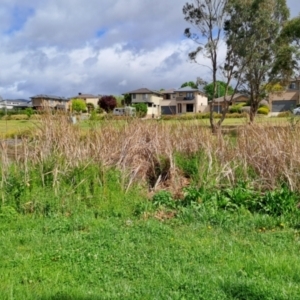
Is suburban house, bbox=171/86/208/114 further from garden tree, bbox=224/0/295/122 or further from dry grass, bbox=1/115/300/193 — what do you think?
dry grass, bbox=1/115/300/193

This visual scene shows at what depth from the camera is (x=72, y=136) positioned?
6.76 m

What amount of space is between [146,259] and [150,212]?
1.65 meters

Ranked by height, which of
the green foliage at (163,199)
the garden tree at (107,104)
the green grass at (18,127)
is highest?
the garden tree at (107,104)

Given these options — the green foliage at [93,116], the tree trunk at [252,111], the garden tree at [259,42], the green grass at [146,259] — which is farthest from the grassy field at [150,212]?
the garden tree at [259,42]

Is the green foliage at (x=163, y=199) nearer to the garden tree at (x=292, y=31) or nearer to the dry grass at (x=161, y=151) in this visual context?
the dry grass at (x=161, y=151)

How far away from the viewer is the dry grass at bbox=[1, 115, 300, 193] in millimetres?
6031

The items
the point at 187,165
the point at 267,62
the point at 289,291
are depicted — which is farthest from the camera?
the point at 267,62

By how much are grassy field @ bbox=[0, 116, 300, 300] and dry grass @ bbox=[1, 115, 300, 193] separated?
2 centimetres

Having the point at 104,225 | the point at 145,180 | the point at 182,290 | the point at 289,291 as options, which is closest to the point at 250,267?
the point at 289,291

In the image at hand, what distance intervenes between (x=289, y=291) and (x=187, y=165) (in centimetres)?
424

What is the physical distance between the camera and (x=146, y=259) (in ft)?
12.0

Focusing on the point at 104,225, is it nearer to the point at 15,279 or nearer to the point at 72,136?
the point at 15,279

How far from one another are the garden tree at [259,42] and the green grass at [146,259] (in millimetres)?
16359

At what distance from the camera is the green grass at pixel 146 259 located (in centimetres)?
298
